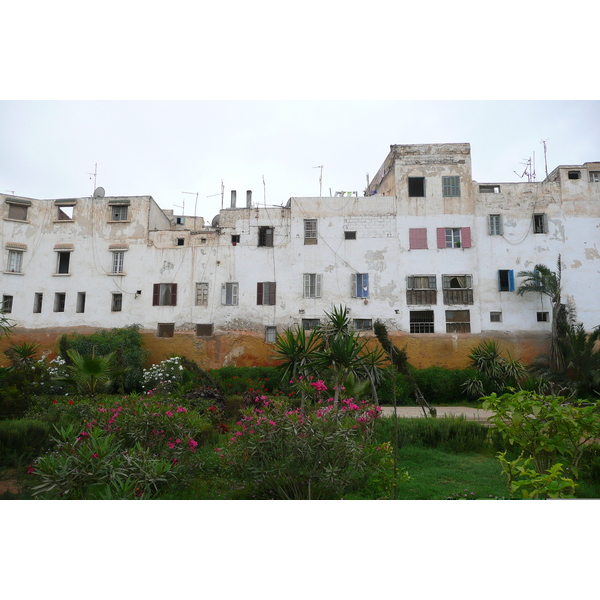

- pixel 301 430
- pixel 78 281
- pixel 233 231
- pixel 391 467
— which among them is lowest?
pixel 391 467

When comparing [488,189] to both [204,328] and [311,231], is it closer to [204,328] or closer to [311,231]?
[311,231]

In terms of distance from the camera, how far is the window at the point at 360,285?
2109 cm

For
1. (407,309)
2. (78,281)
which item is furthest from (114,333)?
(407,309)

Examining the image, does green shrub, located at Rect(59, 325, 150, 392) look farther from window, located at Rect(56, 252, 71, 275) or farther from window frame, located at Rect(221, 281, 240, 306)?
window frame, located at Rect(221, 281, 240, 306)

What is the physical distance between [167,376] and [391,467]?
12718 millimetres

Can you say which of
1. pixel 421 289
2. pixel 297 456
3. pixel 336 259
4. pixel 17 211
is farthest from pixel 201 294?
pixel 297 456

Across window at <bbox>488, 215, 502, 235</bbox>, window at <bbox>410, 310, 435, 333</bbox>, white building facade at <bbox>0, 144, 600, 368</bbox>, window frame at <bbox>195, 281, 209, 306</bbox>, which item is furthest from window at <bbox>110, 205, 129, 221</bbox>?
window at <bbox>488, 215, 502, 235</bbox>

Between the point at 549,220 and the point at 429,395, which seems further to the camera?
the point at 549,220

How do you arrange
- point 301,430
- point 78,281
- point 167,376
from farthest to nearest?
point 78,281 → point 167,376 → point 301,430

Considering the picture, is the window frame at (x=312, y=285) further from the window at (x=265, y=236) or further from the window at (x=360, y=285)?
Answer: the window at (x=265, y=236)

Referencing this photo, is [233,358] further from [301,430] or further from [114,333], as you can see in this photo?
[301,430]

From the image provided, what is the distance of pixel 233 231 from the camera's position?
22.0 m

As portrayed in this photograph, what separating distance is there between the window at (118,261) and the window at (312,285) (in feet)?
26.3

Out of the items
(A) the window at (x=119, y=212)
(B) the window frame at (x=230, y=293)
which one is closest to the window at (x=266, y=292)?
(B) the window frame at (x=230, y=293)
